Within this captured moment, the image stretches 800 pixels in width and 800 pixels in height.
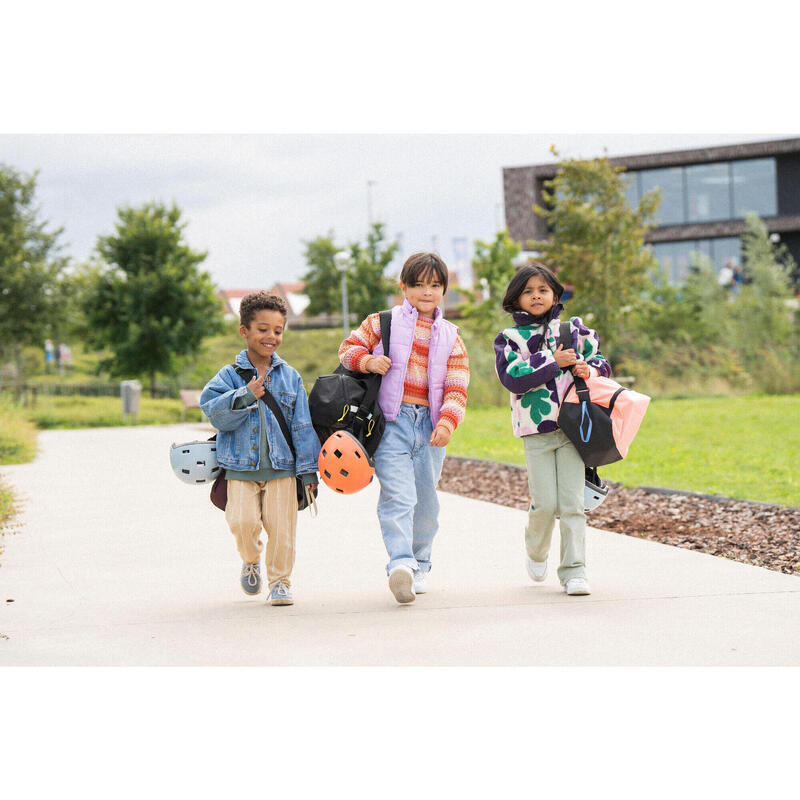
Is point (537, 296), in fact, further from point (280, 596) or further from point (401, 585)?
point (280, 596)

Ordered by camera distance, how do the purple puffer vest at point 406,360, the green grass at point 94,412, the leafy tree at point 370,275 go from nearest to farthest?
the purple puffer vest at point 406,360 → the green grass at point 94,412 → the leafy tree at point 370,275

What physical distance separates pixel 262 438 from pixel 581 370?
1.63 metres

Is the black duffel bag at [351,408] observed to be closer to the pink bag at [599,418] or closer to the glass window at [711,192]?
the pink bag at [599,418]

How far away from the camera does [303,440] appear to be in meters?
5.18

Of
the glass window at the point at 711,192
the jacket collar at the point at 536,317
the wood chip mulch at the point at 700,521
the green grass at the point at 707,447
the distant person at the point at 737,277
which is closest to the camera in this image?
the jacket collar at the point at 536,317

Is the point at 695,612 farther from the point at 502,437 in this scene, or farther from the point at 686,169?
the point at 686,169

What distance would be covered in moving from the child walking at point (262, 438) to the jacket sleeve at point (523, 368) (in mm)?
1026

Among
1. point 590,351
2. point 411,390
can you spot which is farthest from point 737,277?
point 411,390

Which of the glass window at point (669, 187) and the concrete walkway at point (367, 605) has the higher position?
the glass window at point (669, 187)

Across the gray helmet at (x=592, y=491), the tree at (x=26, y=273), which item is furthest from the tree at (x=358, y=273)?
the gray helmet at (x=592, y=491)

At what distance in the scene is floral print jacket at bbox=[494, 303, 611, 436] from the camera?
5293 millimetres

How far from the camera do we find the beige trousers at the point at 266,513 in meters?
5.19

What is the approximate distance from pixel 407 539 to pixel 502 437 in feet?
34.8

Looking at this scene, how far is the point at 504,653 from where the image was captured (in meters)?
4.30
